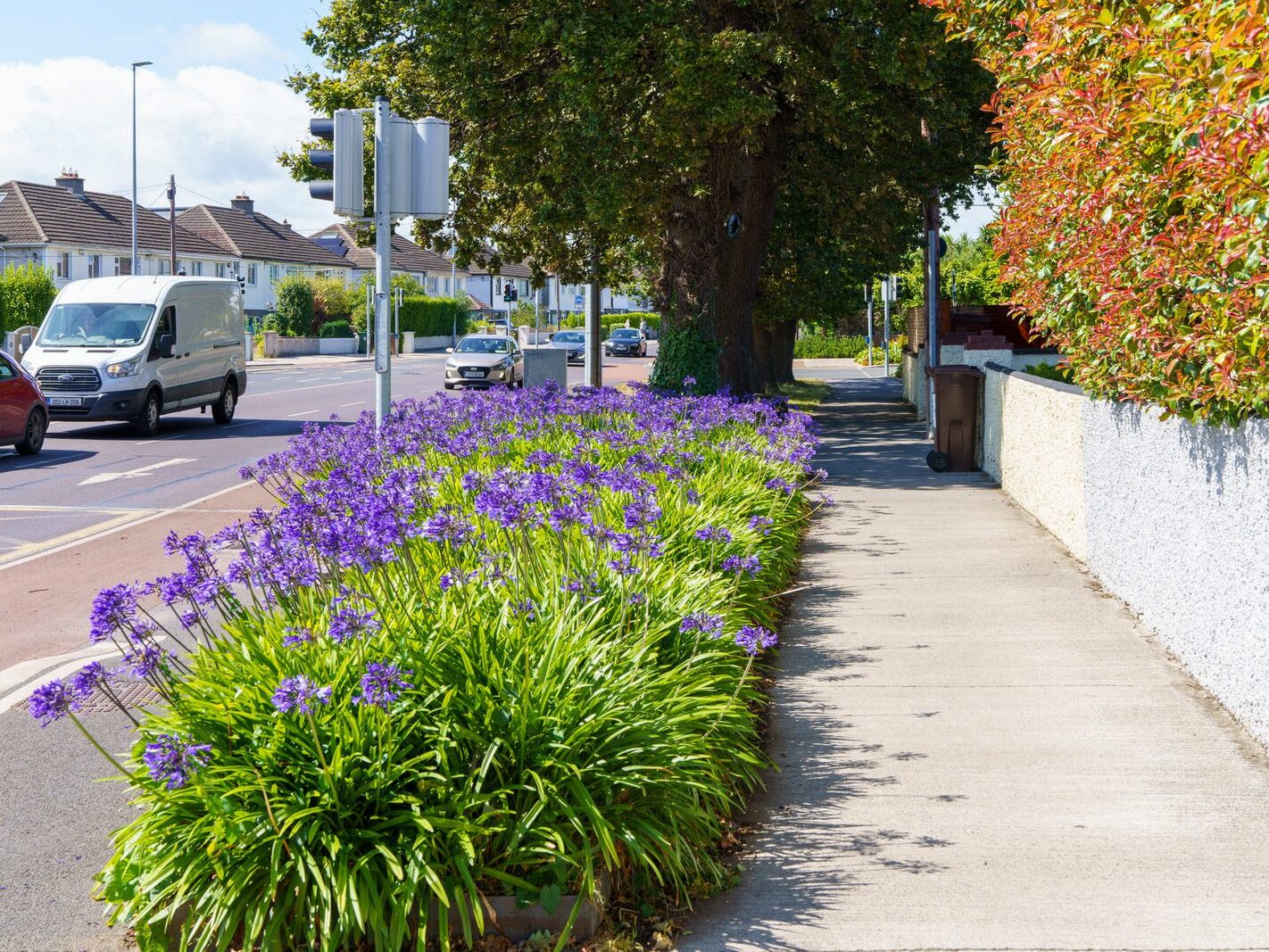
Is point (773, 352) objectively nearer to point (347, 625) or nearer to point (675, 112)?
point (675, 112)

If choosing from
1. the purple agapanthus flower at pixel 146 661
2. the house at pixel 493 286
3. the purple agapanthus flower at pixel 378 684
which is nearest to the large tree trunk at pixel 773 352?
the purple agapanthus flower at pixel 146 661

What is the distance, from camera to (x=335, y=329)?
74.1 m

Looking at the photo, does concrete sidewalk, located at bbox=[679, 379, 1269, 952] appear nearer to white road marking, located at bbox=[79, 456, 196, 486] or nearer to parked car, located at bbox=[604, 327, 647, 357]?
white road marking, located at bbox=[79, 456, 196, 486]

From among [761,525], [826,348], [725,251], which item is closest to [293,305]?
[826,348]

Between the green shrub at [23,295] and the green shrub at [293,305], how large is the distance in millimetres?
18983

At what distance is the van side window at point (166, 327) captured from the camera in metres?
23.7

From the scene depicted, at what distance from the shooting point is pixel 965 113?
792 inches

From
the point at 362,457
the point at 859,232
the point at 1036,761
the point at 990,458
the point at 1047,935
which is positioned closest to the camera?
the point at 1047,935

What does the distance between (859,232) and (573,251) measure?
19.7ft

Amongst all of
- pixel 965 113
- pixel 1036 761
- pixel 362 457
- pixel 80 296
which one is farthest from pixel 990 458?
pixel 80 296

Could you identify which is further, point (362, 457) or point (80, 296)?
point (80, 296)

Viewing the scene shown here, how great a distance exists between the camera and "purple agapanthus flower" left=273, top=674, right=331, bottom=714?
13.3 feet

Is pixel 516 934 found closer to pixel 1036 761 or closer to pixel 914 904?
pixel 914 904

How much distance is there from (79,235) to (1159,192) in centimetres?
7469
